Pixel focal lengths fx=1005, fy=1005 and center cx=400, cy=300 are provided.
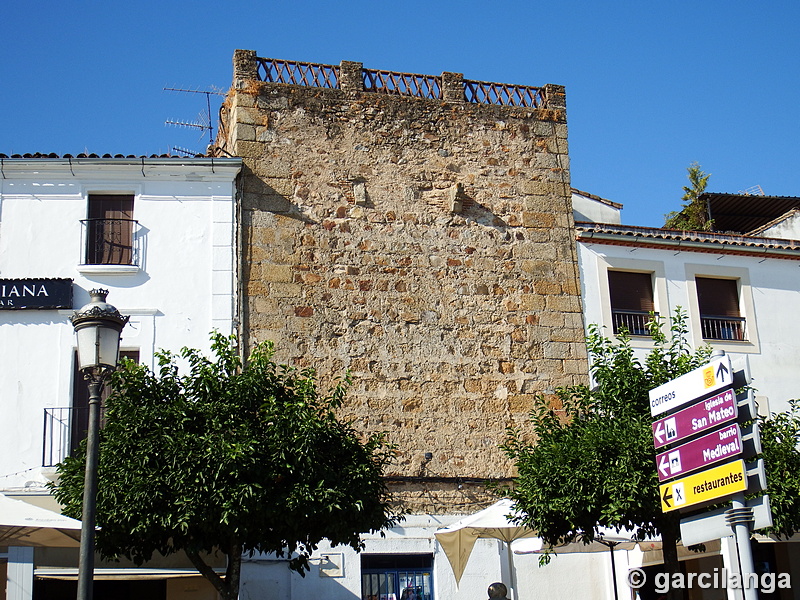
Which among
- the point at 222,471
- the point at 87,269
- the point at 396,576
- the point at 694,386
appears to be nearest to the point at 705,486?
the point at 694,386

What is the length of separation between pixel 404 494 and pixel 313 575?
66.1 inches

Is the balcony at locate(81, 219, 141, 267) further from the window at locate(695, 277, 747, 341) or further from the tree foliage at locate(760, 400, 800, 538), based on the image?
the window at locate(695, 277, 747, 341)

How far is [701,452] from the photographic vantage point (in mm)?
6809

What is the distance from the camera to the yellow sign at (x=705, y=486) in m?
6.38

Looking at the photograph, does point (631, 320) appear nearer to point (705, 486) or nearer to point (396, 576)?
point (396, 576)

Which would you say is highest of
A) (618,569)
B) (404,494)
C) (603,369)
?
(603,369)

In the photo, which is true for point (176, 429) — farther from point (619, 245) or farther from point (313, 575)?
point (619, 245)

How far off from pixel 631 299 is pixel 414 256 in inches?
142

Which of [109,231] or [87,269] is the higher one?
[109,231]

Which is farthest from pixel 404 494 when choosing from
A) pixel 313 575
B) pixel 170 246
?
pixel 170 246

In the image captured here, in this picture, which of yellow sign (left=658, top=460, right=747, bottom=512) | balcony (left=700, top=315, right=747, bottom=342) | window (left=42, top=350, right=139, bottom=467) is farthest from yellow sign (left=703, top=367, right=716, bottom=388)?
balcony (left=700, top=315, right=747, bottom=342)

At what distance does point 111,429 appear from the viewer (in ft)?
34.4

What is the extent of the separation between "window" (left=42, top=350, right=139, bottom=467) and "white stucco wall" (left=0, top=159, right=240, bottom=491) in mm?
104

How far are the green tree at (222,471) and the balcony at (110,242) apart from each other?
3.55 meters
